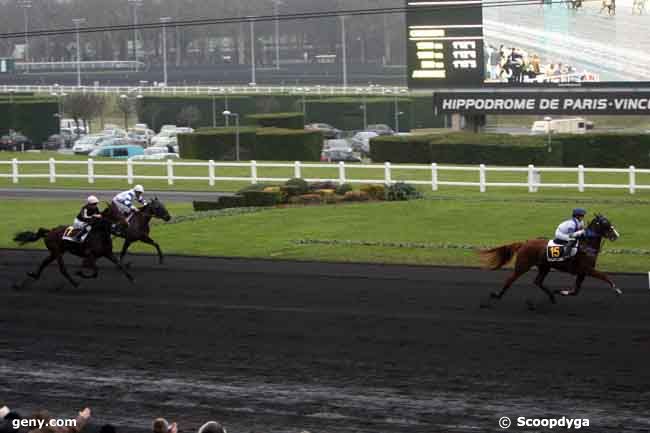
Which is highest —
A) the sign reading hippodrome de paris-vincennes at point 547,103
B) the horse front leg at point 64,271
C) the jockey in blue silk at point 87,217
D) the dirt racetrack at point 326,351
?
the sign reading hippodrome de paris-vincennes at point 547,103

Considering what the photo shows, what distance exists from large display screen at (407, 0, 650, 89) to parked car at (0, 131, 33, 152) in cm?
2686

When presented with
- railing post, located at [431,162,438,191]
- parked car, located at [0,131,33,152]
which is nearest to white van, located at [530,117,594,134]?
railing post, located at [431,162,438,191]

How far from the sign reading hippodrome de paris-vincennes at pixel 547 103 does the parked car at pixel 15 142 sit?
89.1 feet

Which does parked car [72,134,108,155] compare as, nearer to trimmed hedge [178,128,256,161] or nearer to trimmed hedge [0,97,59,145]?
trimmed hedge [0,97,59,145]

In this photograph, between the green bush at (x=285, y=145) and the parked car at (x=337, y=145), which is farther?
the parked car at (x=337, y=145)

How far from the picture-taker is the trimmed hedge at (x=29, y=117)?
240 ft

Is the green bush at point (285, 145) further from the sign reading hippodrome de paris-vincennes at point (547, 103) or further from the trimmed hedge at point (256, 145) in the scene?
the sign reading hippodrome de paris-vincennes at point (547, 103)

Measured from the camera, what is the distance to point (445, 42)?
46500mm

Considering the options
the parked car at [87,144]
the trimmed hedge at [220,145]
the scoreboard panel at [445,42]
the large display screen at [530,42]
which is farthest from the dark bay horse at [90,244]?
the parked car at [87,144]

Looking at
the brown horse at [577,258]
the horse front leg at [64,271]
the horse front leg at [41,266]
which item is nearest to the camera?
the brown horse at [577,258]

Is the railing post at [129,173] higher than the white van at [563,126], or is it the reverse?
the white van at [563,126]

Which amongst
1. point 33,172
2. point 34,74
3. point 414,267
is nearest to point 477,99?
point 33,172

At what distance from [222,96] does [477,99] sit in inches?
1548

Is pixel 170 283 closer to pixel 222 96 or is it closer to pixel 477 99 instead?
pixel 477 99
